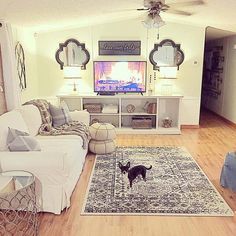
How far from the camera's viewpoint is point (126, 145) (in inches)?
190

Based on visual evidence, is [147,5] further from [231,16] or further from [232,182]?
[232,182]

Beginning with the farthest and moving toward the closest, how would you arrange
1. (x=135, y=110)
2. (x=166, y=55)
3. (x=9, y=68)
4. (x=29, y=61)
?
(x=135, y=110) → (x=166, y=55) → (x=29, y=61) → (x=9, y=68)

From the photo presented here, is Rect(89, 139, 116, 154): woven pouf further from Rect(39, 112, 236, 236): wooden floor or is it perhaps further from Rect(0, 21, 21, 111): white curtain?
Rect(0, 21, 21, 111): white curtain

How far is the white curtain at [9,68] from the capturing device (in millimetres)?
3547

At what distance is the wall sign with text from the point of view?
5.60m

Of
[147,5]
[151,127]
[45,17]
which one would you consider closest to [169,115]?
[151,127]

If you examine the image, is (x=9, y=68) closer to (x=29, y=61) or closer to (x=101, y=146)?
(x=29, y=61)

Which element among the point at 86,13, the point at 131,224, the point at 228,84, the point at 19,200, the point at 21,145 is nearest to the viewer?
the point at 19,200

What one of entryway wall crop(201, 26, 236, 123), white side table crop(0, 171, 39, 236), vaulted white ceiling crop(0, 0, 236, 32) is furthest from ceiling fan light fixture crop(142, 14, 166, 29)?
entryway wall crop(201, 26, 236, 123)

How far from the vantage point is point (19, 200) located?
223 centimetres

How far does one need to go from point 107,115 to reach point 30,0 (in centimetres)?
310

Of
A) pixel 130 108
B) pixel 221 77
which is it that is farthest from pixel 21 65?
pixel 221 77

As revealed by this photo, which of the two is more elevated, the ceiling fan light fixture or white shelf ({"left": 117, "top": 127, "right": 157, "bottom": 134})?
the ceiling fan light fixture

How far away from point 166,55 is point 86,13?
2.07 metres
